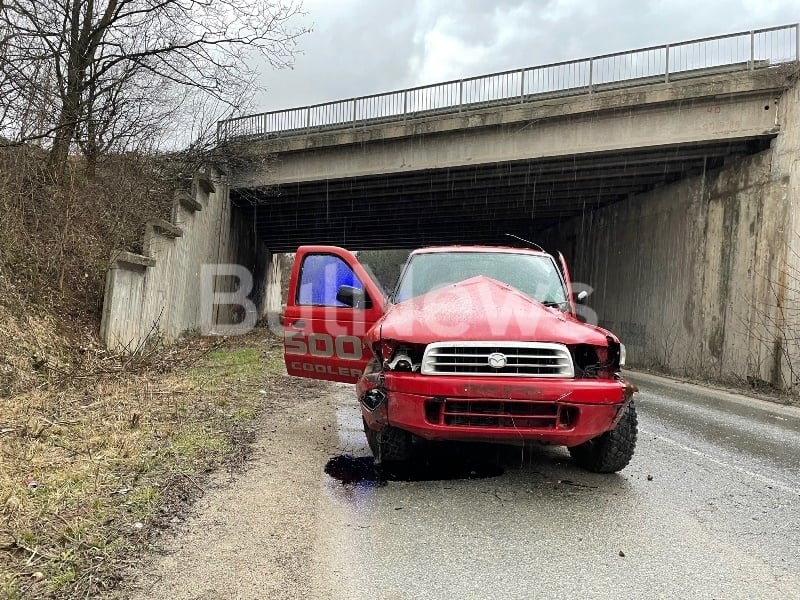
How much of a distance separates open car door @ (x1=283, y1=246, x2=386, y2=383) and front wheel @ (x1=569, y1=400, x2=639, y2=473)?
210cm

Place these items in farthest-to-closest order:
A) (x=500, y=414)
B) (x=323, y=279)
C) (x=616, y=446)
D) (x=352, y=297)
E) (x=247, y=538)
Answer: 1. (x=323, y=279)
2. (x=352, y=297)
3. (x=616, y=446)
4. (x=500, y=414)
5. (x=247, y=538)

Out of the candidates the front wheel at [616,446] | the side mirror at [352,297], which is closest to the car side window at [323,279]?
the side mirror at [352,297]

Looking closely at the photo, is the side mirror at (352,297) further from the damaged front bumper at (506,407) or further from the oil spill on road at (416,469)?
the damaged front bumper at (506,407)

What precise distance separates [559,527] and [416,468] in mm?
1449

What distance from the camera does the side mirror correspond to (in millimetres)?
5309

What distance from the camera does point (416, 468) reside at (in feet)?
15.5

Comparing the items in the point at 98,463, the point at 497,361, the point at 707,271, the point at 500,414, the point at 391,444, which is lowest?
the point at 98,463

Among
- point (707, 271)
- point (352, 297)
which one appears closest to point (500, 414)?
point (352, 297)

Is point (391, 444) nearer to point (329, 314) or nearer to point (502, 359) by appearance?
point (502, 359)

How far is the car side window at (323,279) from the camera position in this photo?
229 inches

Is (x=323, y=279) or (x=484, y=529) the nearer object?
(x=484, y=529)

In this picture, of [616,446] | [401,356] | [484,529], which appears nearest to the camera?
[484,529]

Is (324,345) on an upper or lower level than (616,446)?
upper

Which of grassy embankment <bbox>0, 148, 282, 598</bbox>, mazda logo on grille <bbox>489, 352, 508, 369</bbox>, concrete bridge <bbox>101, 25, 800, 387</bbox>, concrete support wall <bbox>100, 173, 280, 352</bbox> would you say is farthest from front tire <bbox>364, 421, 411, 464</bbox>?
concrete bridge <bbox>101, 25, 800, 387</bbox>
